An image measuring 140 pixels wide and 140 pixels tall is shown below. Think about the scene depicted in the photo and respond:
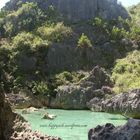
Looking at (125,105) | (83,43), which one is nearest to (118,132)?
(125,105)

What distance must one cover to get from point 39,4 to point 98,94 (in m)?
31.0

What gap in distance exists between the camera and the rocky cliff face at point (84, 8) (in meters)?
75.8

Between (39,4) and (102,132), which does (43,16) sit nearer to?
(39,4)

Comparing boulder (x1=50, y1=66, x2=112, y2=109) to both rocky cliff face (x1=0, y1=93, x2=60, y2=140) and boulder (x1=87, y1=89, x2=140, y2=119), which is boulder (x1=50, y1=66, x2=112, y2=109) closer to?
boulder (x1=87, y1=89, x2=140, y2=119)

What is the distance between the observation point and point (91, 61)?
212 feet

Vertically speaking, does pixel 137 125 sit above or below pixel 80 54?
below

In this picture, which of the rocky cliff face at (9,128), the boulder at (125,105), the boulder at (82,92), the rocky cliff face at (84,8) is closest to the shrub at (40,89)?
the boulder at (82,92)

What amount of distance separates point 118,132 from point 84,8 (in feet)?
219

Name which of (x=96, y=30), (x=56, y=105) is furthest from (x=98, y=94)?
(x=96, y=30)

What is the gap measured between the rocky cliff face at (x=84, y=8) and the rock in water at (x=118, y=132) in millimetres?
64292

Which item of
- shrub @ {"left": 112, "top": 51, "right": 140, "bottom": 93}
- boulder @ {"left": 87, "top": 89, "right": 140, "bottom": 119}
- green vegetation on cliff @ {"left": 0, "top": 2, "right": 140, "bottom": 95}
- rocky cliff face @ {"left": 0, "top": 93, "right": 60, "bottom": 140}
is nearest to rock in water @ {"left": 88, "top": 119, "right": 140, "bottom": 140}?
rocky cliff face @ {"left": 0, "top": 93, "right": 60, "bottom": 140}

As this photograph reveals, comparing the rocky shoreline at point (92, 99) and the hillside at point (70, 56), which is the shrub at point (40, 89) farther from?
the rocky shoreline at point (92, 99)

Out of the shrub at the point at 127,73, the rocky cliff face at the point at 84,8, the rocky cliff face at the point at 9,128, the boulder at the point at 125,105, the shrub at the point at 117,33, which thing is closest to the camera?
the rocky cliff face at the point at 9,128

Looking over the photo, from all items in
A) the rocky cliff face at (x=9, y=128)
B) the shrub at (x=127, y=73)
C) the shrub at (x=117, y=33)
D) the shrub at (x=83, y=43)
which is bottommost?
the rocky cliff face at (x=9, y=128)
